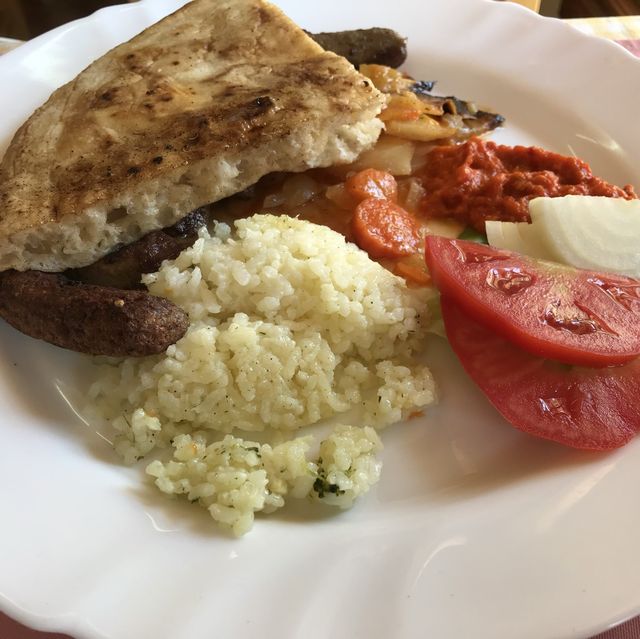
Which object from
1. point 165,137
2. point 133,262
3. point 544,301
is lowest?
point 133,262

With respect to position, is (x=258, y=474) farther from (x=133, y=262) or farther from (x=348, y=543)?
(x=133, y=262)

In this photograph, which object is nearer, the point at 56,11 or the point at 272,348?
the point at 272,348

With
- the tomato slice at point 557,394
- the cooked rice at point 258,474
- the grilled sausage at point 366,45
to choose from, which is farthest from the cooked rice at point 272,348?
the grilled sausage at point 366,45

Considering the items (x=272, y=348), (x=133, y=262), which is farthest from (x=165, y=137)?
(x=272, y=348)

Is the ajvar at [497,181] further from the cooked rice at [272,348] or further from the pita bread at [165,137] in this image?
the cooked rice at [272,348]

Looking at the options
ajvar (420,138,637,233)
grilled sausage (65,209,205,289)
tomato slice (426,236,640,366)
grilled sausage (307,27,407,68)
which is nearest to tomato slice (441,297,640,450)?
tomato slice (426,236,640,366)

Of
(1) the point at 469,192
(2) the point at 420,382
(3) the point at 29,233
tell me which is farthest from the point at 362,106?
(3) the point at 29,233

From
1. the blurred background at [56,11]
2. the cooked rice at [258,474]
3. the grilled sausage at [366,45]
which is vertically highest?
the grilled sausage at [366,45]
